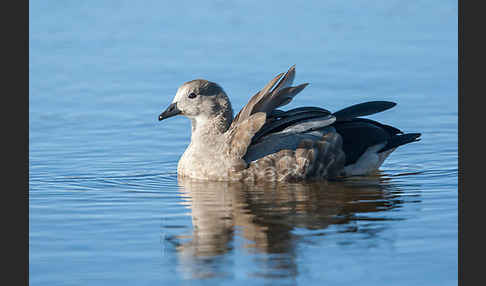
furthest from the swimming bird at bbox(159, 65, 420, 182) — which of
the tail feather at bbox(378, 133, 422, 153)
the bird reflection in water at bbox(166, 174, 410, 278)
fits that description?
the bird reflection in water at bbox(166, 174, 410, 278)

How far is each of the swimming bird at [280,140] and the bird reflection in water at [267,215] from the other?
18 centimetres

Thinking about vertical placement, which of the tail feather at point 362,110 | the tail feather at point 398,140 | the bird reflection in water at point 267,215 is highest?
the tail feather at point 362,110

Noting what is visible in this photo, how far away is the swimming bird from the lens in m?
12.3

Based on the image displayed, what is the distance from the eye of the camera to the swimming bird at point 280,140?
12.3m

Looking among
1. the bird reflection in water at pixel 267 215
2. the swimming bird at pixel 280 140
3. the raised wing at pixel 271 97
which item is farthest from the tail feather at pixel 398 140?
the raised wing at pixel 271 97

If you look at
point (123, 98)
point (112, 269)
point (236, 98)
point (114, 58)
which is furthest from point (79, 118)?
point (112, 269)

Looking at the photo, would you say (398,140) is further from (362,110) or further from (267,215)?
(267,215)

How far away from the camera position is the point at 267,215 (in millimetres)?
10461

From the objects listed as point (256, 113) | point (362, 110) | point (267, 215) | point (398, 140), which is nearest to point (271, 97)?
point (256, 113)

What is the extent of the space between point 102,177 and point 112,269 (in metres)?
4.07

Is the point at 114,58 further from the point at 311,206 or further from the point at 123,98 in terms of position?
the point at 311,206

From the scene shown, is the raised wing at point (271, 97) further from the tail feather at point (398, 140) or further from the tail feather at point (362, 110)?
the tail feather at point (398, 140)

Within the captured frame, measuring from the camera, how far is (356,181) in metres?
12.4

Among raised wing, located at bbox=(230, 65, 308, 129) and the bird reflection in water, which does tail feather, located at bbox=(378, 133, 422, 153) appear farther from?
raised wing, located at bbox=(230, 65, 308, 129)
